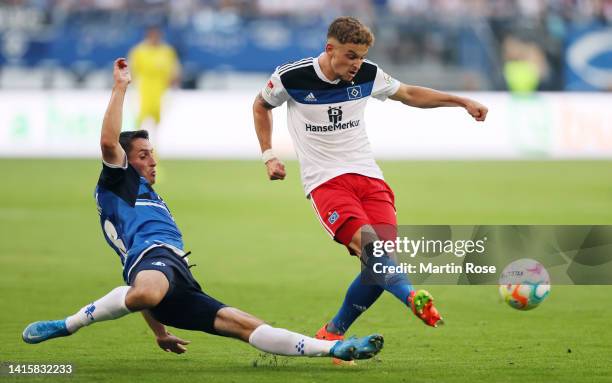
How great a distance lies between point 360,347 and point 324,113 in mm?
1978

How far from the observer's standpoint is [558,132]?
27969mm

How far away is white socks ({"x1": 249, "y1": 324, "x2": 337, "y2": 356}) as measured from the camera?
730cm

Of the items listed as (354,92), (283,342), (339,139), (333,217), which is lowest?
(283,342)

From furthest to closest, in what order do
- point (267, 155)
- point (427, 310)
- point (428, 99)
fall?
point (428, 99), point (267, 155), point (427, 310)

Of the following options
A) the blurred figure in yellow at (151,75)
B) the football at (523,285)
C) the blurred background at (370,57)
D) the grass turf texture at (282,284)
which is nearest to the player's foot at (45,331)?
the grass turf texture at (282,284)

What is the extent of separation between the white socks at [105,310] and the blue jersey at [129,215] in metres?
0.21

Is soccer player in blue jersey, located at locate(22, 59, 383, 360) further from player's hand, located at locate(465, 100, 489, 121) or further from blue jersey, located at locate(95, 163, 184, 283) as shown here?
player's hand, located at locate(465, 100, 489, 121)

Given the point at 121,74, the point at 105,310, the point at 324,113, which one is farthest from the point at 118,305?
the point at 324,113

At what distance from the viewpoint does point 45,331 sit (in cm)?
764

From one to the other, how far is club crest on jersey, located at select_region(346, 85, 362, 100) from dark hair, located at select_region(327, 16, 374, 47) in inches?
17.6

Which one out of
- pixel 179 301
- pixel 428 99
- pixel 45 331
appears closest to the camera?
pixel 179 301

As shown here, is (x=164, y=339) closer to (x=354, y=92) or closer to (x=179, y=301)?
(x=179, y=301)

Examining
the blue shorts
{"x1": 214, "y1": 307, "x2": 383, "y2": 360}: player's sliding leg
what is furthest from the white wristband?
{"x1": 214, "y1": 307, "x2": 383, "y2": 360}: player's sliding leg

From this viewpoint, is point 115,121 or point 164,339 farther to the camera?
point 164,339
